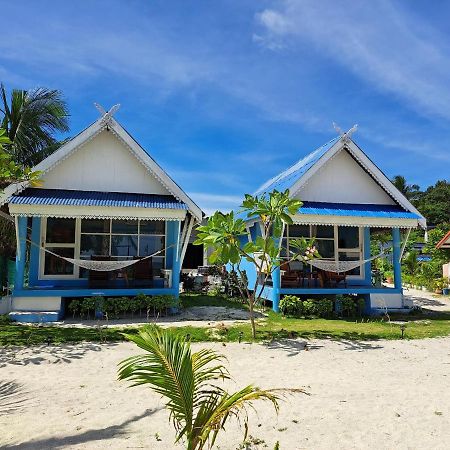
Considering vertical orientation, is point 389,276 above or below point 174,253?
below

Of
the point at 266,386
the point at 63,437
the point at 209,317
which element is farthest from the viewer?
the point at 209,317

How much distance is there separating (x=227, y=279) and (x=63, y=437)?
1342 centimetres

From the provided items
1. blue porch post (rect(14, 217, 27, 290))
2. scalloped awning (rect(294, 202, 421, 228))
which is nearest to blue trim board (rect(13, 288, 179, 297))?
blue porch post (rect(14, 217, 27, 290))

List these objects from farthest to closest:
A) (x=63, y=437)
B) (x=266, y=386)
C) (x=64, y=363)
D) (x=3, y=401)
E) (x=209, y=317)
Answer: (x=209, y=317) < (x=64, y=363) < (x=266, y=386) < (x=3, y=401) < (x=63, y=437)

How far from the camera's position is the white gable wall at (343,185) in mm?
12688

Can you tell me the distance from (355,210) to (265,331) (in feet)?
17.6

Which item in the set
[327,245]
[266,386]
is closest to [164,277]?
[327,245]

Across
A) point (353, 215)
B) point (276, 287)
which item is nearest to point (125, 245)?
point (276, 287)

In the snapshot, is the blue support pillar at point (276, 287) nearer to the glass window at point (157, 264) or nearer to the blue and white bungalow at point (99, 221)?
the blue and white bungalow at point (99, 221)

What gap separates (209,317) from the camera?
1098 centimetres

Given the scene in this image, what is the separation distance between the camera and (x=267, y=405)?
4.77 m

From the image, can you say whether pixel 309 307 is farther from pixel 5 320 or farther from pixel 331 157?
pixel 5 320

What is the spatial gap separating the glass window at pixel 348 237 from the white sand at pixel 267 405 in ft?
21.6

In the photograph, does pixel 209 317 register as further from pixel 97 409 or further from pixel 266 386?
pixel 97 409
